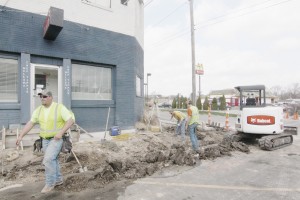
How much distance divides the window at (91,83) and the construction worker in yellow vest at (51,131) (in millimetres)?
5142

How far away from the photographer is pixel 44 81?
31.0 ft

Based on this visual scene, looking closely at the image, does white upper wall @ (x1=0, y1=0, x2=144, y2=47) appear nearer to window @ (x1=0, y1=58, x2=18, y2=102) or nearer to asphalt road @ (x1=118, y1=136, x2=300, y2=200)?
window @ (x1=0, y1=58, x2=18, y2=102)

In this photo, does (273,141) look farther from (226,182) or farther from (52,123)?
(52,123)

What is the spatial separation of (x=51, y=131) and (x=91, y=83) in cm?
583

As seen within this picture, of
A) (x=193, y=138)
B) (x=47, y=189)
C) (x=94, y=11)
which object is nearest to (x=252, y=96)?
(x=193, y=138)

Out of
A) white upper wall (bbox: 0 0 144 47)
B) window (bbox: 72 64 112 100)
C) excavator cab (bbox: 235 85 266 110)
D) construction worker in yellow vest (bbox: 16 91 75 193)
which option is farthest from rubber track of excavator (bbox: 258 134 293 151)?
white upper wall (bbox: 0 0 144 47)

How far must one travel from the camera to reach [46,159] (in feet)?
14.9

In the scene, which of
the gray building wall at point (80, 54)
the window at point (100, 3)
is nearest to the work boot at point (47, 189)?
the gray building wall at point (80, 54)

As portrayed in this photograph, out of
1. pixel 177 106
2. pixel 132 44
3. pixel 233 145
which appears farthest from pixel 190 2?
pixel 177 106

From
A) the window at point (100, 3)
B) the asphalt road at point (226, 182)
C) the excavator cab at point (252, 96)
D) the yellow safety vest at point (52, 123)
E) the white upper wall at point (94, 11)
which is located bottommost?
the asphalt road at point (226, 182)

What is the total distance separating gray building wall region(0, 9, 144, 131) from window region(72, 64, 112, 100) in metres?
0.26

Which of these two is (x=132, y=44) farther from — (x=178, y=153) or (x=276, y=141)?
(x=276, y=141)

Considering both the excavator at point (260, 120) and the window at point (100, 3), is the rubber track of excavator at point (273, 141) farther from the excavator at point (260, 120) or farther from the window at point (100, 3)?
the window at point (100, 3)

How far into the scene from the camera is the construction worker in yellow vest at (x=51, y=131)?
179 inches
